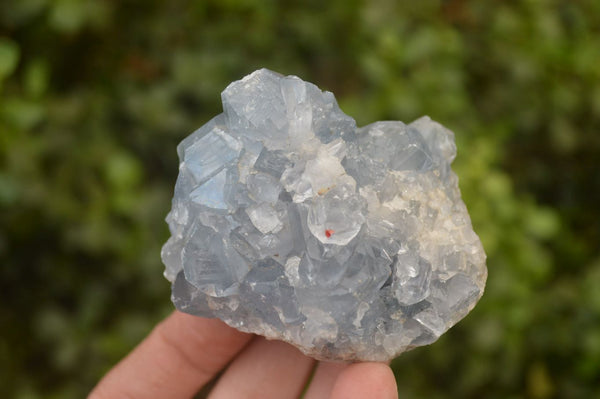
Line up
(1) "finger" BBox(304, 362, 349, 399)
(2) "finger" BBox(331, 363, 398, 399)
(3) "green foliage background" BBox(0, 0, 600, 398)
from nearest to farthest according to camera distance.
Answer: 1. (2) "finger" BBox(331, 363, 398, 399)
2. (1) "finger" BBox(304, 362, 349, 399)
3. (3) "green foliage background" BBox(0, 0, 600, 398)

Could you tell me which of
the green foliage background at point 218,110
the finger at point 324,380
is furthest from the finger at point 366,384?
the green foliage background at point 218,110

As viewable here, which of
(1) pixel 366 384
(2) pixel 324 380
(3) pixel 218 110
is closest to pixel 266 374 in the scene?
(2) pixel 324 380

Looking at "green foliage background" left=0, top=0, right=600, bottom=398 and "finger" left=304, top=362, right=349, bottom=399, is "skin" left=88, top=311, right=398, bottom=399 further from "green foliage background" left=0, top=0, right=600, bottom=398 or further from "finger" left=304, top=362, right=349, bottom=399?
"green foliage background" left=0, top=0, right=600, bottom=398

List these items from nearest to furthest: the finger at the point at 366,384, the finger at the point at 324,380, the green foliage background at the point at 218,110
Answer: the finger at the point at 366,384, the finger at the point at 324,380, the green foliage background at the point at 218,110

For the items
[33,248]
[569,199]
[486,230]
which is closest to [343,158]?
[486,230]

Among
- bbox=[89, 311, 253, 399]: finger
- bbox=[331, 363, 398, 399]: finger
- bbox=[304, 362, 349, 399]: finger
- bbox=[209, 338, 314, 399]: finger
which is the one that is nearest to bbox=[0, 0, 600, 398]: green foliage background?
bbox=[89, 311, 253, 399]: finger

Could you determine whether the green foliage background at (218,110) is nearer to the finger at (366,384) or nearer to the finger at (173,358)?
the finger at (173,358)

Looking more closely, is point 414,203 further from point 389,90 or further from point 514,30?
point 514,30

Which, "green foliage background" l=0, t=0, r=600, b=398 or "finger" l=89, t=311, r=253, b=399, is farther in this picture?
"green foliage background" l=0, t=0, r=600, b=398
